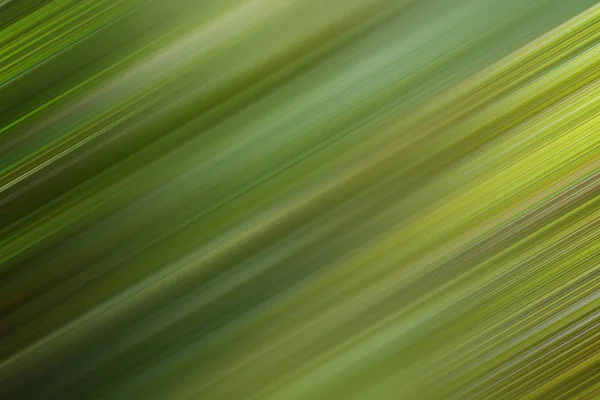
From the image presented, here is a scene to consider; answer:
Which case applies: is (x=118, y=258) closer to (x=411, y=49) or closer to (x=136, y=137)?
(x=136, y=137)

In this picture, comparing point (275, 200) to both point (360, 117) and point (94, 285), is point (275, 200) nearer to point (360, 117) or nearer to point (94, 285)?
point (360, 117)

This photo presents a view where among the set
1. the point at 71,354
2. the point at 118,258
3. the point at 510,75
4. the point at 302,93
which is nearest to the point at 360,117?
the point at 302,93

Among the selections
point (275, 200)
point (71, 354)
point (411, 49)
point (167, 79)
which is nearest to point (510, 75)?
point (411, 49)

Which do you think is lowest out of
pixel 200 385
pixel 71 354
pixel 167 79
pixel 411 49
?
pixel 200 385

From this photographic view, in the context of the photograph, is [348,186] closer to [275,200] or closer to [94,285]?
[275,200]

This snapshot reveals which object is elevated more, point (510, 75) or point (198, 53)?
point (198, 53)

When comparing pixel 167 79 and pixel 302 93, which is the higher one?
pixel 167 79
